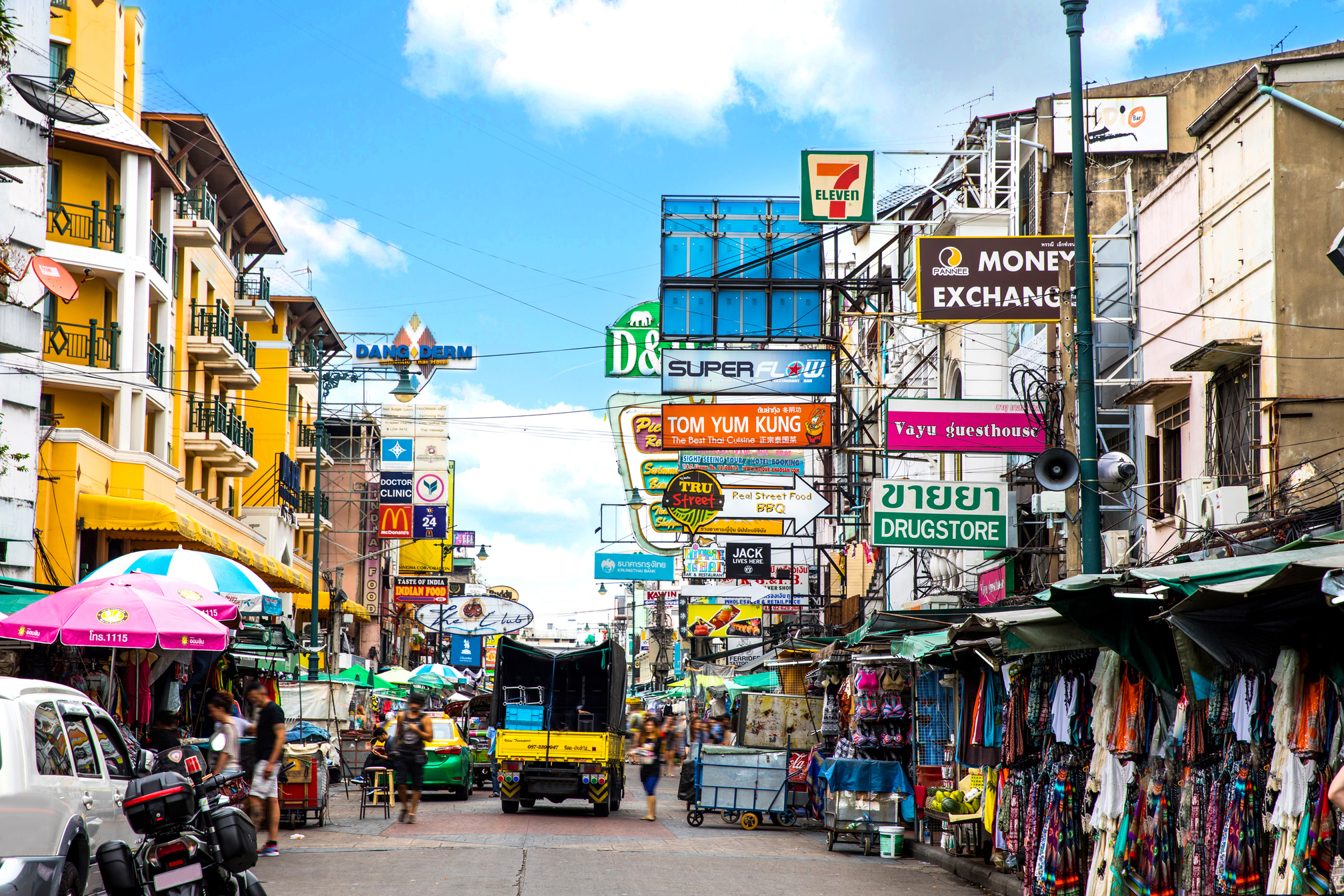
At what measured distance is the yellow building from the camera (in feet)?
99.0

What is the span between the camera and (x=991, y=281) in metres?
19.2

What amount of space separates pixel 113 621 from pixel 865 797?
10118mm

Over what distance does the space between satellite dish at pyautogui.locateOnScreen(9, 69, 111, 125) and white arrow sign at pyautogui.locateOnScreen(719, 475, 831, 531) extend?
1645cm

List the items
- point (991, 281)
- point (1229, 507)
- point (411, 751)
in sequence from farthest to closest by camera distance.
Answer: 1. point (411, 751)
2. point (991, 281)
3. point (1229, 507)

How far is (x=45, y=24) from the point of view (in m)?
25.1

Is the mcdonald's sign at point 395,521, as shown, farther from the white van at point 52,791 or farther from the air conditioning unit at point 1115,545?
the white van at point 52,791

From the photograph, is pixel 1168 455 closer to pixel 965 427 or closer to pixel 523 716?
pixel 965 427

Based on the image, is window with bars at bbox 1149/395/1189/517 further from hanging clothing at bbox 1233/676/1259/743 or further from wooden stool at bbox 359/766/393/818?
wooden stool at bbox 359/766/393/818

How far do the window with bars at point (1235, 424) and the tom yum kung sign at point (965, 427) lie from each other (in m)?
2.34

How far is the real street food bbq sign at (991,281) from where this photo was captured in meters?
19.1

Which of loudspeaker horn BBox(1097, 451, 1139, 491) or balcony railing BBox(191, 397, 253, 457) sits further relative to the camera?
balcony railing BBox(191, 397, 253, 457)

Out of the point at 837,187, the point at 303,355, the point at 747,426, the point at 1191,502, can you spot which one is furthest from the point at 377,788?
the point at 303,355

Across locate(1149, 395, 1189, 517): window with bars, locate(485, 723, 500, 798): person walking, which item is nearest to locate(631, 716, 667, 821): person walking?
locate(485, 723, 500, 798): person walking

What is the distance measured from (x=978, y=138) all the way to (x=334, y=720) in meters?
19.8
